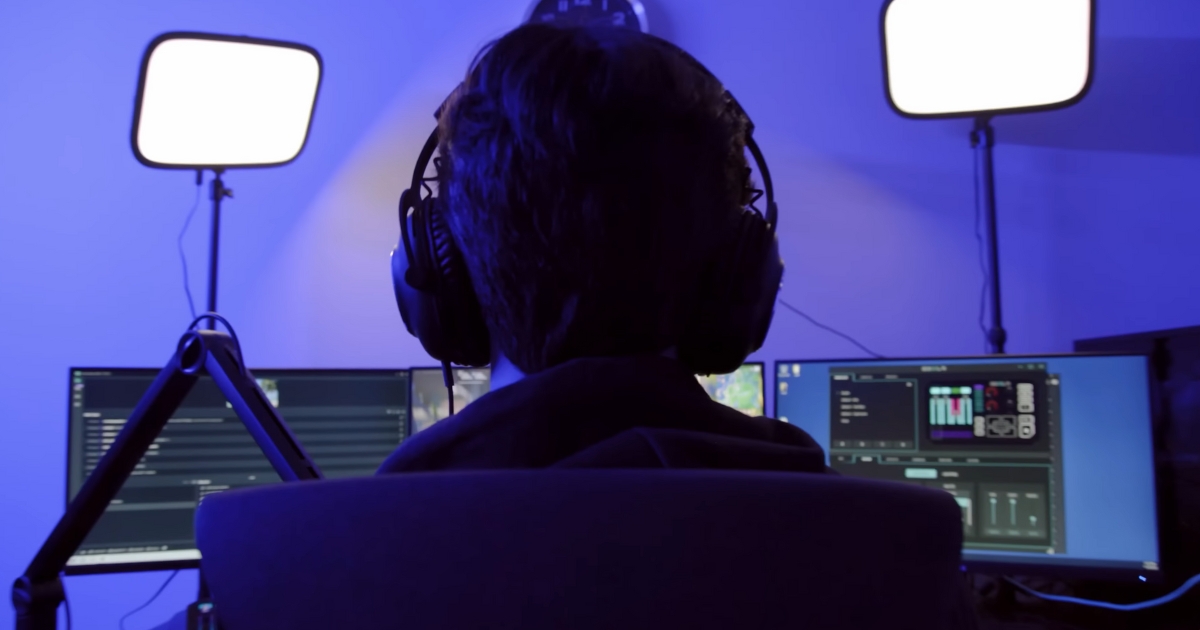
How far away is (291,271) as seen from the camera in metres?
1.69

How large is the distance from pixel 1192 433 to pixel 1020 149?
65 cm

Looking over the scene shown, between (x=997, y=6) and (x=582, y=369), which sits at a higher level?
(x=997, y=6)

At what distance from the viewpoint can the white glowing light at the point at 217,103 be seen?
1.33 m

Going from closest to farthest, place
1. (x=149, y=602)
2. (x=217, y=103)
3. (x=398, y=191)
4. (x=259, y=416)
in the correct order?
(x=259, y=416) < (x=217, y=103) < (x=149, y=602) < (x=398, y=191)


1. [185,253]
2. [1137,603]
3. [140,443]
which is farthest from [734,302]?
[185,253]

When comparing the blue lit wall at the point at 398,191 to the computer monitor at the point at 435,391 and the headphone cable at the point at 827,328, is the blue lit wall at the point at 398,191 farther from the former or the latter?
the computer monitor at the point at 435,391

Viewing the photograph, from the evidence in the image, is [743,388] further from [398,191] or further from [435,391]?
[398,191]

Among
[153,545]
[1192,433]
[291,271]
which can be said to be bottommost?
[153,545]

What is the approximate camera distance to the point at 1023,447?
1.25 meters

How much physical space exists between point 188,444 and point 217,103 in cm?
56

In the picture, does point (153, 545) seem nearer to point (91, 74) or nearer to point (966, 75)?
point (91, 74)

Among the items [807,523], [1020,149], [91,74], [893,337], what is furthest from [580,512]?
[91,74]

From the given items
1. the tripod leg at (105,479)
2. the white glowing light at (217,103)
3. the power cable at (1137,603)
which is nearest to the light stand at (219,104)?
the white glowing light at (217,103)

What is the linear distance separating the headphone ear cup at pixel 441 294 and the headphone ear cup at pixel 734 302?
15 centimetres
